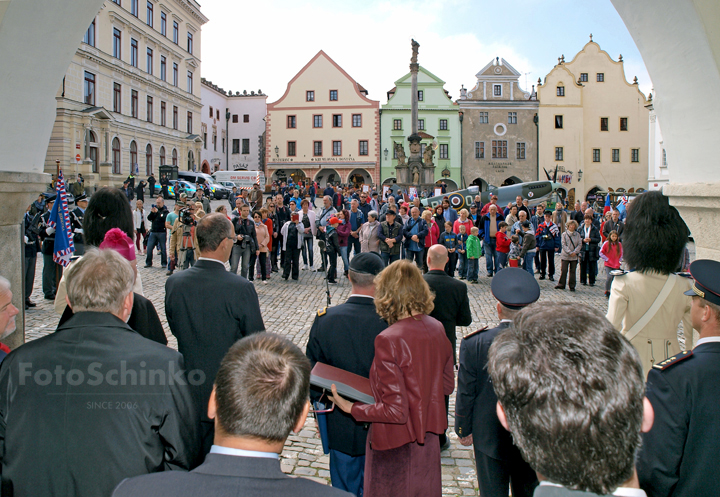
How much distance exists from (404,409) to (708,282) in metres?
1.54

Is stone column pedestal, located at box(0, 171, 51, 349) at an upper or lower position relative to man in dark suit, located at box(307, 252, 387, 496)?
upper

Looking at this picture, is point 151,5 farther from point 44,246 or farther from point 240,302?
point 240,302

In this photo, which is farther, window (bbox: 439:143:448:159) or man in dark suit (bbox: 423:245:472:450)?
window (bbox: 439:143:448:159)

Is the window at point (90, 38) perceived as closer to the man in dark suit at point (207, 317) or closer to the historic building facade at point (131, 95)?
the historic building facade at point (131, 95)

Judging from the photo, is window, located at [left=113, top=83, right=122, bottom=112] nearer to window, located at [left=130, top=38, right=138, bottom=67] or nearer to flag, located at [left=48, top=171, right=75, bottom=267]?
window, located at [left=130, top=38, right=138, bottom=67]

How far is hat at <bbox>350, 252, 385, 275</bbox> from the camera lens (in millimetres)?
3268

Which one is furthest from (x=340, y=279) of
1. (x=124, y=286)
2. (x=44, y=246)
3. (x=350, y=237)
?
(x=124, y=286)

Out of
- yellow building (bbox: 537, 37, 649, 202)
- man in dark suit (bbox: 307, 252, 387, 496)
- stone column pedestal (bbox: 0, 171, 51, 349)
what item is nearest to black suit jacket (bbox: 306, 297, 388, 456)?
man in dark suit (bbox: 307, 252, 387, 496)

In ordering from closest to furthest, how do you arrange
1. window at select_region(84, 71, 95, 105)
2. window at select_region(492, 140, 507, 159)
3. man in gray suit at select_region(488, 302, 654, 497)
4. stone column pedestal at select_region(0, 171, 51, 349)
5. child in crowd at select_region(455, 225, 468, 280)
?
man in gray suit at select_region(488, 302, 654, 497)
stone column pedestal at select_region(0, 171, 51, 349)
child in crowd at select_region(455, 225, 468, 280)
window at select_region(84, 71, 95, 105)
window at select_region(492, 140, 507, 159)

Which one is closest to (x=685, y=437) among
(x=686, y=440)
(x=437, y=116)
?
(x=686, y=440)

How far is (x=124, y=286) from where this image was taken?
2.36 m

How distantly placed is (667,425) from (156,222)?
42.3 ft

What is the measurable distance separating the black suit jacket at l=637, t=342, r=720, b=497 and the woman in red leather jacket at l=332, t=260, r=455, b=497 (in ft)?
3.60

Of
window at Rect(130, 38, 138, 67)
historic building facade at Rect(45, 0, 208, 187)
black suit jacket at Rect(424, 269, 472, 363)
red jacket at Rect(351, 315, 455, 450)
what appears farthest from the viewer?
window at Rect(130, 38, 138, 67)
